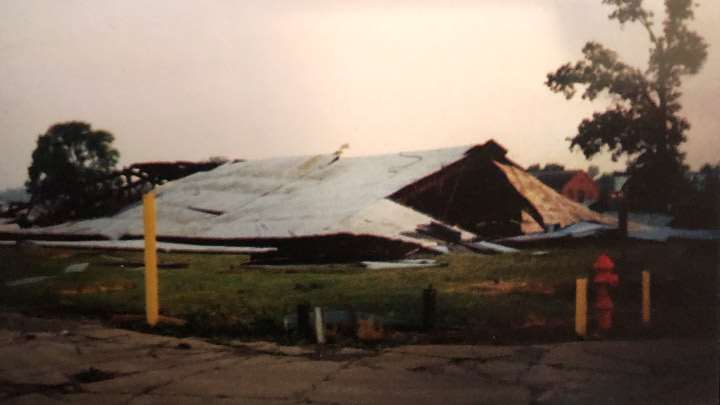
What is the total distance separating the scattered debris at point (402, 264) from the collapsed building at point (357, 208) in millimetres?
827

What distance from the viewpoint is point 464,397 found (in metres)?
3.36

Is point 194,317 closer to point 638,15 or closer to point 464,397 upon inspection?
point 464,397

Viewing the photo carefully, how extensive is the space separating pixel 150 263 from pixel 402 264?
13.7 ft

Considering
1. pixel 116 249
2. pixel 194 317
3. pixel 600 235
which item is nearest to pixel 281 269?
pixel 116 249

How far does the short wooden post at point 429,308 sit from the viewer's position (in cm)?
514

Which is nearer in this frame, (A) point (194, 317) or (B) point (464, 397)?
(B) point (464, 397)

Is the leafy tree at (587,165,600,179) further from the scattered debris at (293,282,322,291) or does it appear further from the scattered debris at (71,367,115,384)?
the scattered debris at (71,367,115,384)

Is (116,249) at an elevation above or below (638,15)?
below

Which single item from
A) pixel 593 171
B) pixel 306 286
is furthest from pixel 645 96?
pixel 306 286

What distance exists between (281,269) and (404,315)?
3883 millimetres

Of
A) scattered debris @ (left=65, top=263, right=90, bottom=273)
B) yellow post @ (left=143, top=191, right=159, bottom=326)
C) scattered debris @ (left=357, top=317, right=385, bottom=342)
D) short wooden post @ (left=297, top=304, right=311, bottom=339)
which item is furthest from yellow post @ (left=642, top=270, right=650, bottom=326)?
scattered debris @ (left=65, top=263, right=90, bottom=273)

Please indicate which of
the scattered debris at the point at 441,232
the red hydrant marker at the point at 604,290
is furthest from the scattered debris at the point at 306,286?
the scattered debris at the point at 441,232

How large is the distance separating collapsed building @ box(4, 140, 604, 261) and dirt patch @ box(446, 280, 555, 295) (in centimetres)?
296

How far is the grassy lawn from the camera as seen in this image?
5703mm
